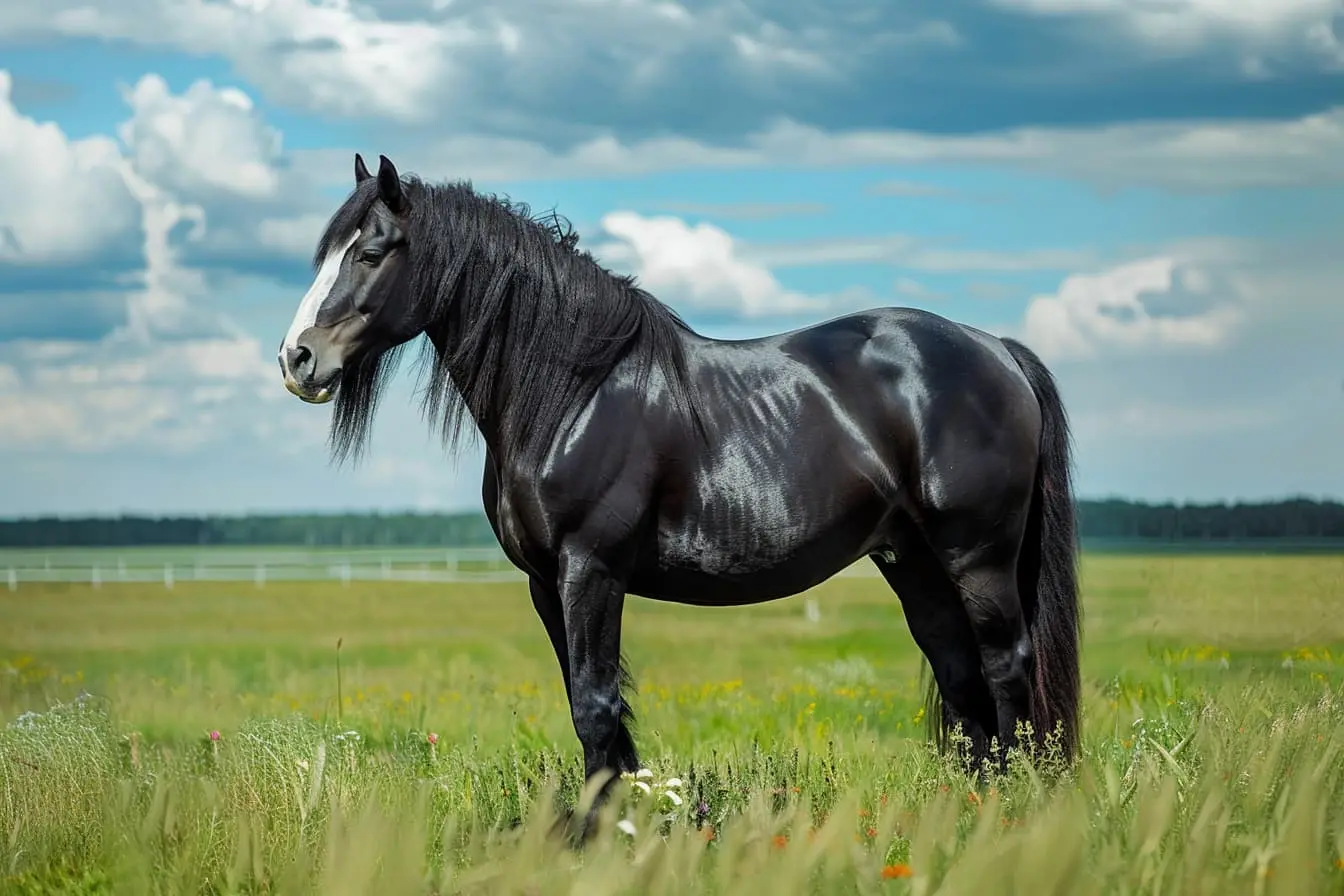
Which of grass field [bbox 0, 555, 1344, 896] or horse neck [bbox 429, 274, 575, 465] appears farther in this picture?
horse neck [bbox 429, 274, 575, 465]

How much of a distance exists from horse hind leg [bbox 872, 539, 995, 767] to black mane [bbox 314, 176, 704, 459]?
163 centimetres

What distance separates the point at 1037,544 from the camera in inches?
287

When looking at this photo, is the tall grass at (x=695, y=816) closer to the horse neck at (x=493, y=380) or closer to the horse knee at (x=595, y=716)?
the horse knee at (x=595, y=716)

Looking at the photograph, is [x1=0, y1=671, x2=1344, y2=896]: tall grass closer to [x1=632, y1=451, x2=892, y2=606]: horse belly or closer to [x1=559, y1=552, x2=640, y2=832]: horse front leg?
[x1=559, y1=552, x2=640, y2=832]: horse front leg

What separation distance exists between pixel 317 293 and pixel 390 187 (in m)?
0.58

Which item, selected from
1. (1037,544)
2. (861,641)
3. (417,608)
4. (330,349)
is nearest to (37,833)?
(330,349)

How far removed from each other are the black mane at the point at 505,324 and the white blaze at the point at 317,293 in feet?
0.33

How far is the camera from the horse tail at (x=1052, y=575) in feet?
23.5

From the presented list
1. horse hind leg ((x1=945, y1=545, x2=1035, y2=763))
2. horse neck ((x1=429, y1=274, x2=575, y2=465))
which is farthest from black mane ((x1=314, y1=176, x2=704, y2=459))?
horse hind leg ((x1=945, y1=545, x2=1035, y2=763))

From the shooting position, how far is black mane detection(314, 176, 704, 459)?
6.27 m

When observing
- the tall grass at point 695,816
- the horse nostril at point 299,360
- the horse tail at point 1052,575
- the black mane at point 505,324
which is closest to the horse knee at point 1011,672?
the horse tail at point 1052,575

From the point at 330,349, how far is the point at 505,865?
9.56 feet

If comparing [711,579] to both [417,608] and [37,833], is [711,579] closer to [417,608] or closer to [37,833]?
[37,833]

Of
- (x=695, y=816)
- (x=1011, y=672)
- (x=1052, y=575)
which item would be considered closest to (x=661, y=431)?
(x=695, y=816)
